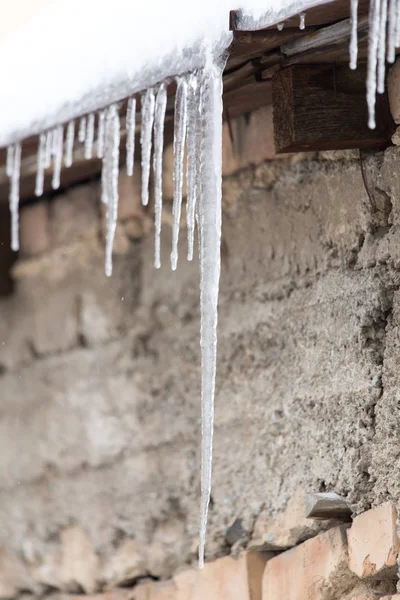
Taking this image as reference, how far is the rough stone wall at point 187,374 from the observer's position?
186 centimetres

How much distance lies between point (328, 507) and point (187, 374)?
0.57 metres

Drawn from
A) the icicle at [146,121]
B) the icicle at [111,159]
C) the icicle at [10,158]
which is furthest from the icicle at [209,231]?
the icicle at [10,158]

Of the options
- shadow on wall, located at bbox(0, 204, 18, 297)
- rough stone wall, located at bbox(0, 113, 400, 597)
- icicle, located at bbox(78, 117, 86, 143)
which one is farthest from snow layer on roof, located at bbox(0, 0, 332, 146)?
shadow on wall, located at bbox(0, 204, 18, 297)

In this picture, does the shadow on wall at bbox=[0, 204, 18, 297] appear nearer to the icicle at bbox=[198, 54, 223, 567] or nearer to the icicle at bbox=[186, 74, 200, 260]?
the icicle at bbox=[186, 74, 200, 260]

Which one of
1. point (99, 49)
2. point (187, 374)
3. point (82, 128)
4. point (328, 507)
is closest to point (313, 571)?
point (328, 507)

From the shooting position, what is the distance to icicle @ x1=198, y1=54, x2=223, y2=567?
174 cm

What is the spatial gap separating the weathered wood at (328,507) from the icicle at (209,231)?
19cm

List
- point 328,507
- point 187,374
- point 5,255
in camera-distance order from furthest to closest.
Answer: point 5,255, point 187,374, point 328,507

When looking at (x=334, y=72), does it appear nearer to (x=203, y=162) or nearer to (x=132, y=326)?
(x=203, y=162)

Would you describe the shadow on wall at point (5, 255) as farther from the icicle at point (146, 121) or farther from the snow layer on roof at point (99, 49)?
the icicle at point (146, 121)

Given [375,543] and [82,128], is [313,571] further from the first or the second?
[82,128]

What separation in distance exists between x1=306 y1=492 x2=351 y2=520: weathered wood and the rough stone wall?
0.06ft

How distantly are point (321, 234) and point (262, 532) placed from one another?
582mm

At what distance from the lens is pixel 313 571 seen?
1.90m
